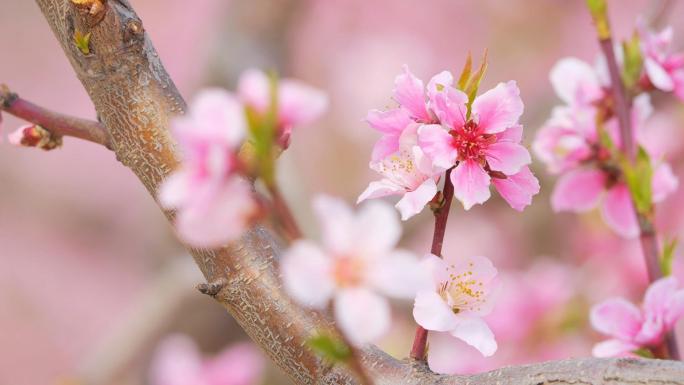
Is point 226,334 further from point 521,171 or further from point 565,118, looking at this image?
point 521,171

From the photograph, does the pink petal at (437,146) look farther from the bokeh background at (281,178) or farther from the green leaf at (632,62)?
the bokeh background at (281,178)

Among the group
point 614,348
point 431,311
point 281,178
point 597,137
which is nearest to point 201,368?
point 431,311

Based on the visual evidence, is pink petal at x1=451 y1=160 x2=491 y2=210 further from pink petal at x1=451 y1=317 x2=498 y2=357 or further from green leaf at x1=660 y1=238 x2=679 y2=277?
green leaf at x1=660 y1=238 x2=679 y2=277

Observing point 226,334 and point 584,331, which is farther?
point 226,334

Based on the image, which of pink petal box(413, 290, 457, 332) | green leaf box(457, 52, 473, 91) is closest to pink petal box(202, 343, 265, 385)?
pink petal box(413, 290, 457, 332)

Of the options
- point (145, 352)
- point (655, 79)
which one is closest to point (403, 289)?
point (655, 79)

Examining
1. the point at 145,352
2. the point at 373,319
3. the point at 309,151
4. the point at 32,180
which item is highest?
the point at 309,151

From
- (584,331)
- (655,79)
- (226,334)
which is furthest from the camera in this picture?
(226,334)
